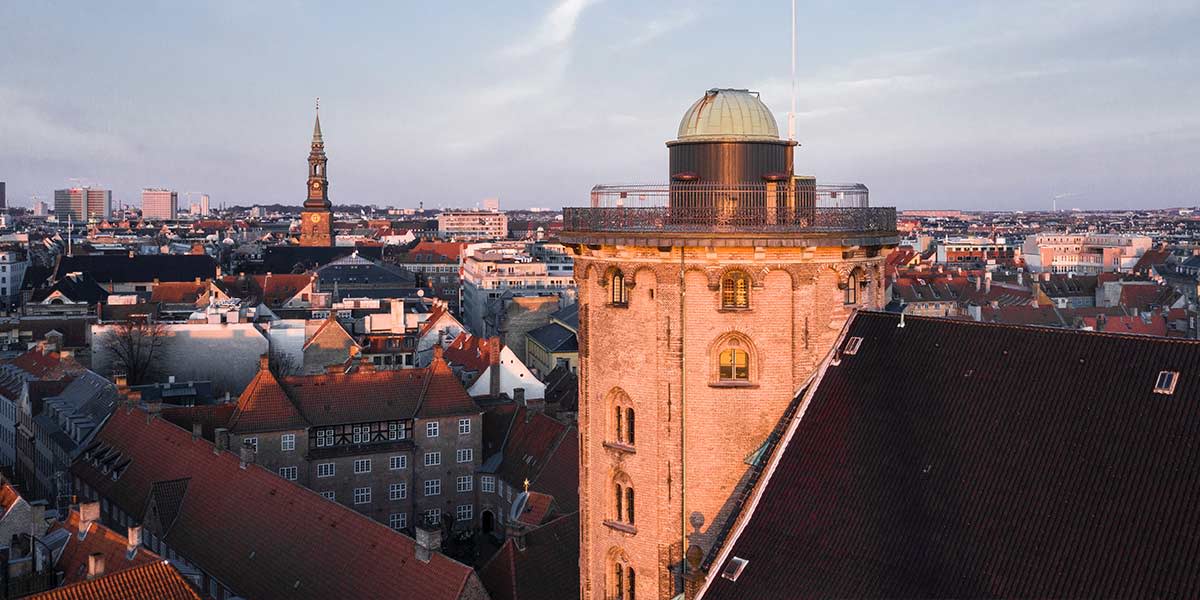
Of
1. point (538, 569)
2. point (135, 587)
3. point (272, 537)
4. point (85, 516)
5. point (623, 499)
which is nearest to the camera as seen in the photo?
point (623, 499)

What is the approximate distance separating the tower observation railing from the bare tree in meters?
73.4

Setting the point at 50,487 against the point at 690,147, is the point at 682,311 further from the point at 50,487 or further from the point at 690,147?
Result: the point at 50,487

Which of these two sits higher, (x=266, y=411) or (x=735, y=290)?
(x=735, y=290)

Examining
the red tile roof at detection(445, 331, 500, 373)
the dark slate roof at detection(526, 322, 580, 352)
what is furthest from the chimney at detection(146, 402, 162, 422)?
the dark slate roof at detection(526, 322, 580, 352)

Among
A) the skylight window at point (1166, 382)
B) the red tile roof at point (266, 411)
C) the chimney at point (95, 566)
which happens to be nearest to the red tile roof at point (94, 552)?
the chimney at point (95, 566)

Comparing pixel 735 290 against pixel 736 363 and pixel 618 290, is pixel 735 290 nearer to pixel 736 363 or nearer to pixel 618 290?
pixel 736 363

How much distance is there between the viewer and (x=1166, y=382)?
20609 mm

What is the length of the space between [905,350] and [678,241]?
18.0 ft

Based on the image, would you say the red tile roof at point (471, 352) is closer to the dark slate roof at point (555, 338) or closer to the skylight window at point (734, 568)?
the dark slate roof at point (555, 338)

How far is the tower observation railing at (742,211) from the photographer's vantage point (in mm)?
26047

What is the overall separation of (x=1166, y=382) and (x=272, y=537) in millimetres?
33661

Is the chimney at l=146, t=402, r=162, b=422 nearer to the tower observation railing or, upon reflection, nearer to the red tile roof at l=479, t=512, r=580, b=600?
the red tile roof at l=479, t=512, r=580, b=600

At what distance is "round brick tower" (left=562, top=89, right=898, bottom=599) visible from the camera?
2608 cm

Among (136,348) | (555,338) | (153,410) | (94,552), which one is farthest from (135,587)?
(555,338)
